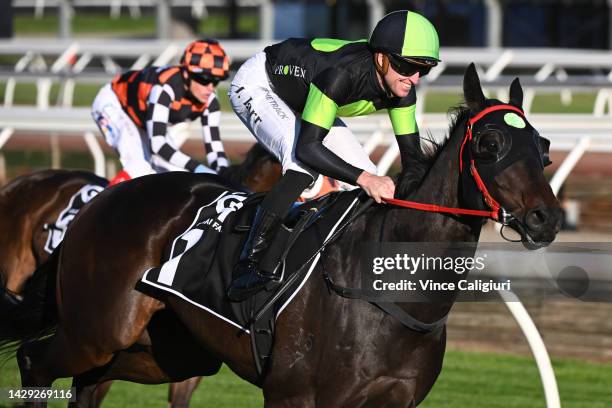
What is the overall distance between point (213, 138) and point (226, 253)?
5.56 feet

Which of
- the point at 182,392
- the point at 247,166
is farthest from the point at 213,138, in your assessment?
the point at 182,392

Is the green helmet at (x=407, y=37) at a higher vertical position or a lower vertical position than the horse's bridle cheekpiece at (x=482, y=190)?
higher

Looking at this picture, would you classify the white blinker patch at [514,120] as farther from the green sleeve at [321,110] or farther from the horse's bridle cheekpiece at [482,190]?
the green sleeve at [321,110]

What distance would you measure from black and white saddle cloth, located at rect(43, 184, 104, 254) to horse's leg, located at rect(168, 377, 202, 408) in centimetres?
106

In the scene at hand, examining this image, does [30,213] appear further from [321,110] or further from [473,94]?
[473,94]

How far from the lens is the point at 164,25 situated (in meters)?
20.7

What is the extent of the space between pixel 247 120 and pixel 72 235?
85cm

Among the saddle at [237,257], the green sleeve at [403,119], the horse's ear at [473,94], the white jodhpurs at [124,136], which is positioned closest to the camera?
the horse's ear at [473,94]

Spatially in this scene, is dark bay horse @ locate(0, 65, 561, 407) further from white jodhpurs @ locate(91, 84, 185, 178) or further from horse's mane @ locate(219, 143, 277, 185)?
white jodhpurs @ locate(91, 84, 185, 178)

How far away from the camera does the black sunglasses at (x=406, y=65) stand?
12.5 ft

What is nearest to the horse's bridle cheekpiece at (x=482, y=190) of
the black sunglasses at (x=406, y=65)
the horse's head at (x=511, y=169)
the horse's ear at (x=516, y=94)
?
the horse's head at (x=511, y=169)

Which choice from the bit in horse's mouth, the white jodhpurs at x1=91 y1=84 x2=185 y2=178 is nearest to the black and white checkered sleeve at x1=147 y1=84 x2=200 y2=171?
the white jodhpurs at x1=91 y1=84 x2=185 y2=178

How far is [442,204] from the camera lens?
3.72 meters

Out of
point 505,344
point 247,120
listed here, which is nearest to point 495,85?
point 505,344
